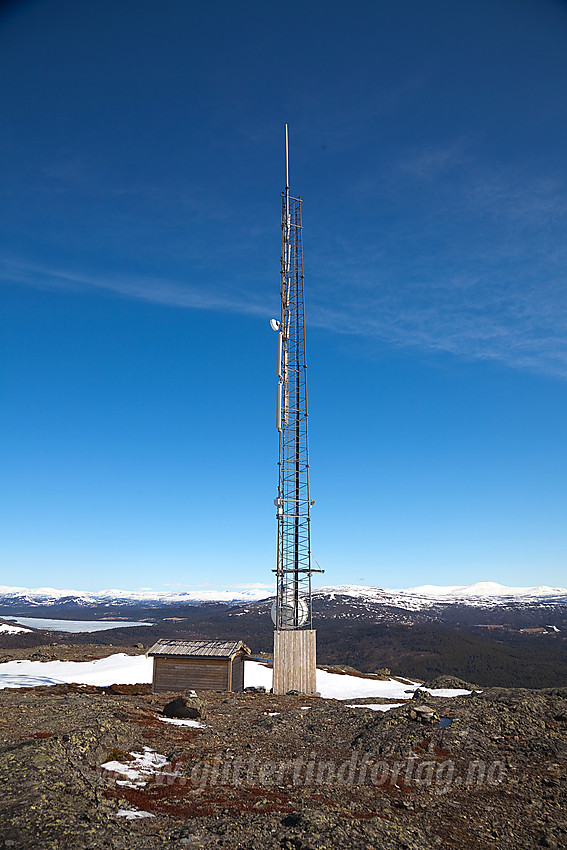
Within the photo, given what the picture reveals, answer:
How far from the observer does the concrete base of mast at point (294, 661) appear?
30.2m

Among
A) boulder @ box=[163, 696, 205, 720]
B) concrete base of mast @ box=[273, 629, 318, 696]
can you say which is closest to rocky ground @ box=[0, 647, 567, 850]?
boulder @ box=[163, 696, 205, 720]

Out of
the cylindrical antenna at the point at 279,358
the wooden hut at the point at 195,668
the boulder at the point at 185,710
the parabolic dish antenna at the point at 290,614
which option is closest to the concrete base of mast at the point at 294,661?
the parabolic dish antenna at the point at 290,614

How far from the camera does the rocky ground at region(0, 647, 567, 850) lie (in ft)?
35.1

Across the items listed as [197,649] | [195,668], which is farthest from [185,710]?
[197,649]

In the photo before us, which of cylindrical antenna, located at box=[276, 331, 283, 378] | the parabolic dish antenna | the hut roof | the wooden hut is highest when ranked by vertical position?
cylindrical antenna, located at box=[276, 331, 283, 378]

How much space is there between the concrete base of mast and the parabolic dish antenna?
378 mm

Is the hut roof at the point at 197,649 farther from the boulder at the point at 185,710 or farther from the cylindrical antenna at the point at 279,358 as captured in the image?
the cylindrical antenna at the point at 279,358

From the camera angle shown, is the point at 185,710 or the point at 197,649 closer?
the point at 185,710

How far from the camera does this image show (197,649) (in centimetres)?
3322

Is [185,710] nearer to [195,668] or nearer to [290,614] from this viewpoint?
[290,614]

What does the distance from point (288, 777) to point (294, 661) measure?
1589 cm

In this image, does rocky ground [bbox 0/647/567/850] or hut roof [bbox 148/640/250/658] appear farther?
hut roof [bbox 148/640/250/658]

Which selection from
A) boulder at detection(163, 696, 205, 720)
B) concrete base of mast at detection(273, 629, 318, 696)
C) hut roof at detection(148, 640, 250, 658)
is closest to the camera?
boulder at detection(163, 696, 205, 720)

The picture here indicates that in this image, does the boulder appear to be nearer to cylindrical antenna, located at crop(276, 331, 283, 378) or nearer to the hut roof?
the hut roof
